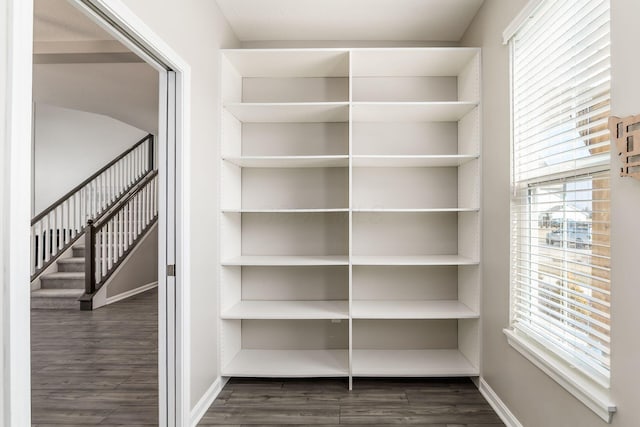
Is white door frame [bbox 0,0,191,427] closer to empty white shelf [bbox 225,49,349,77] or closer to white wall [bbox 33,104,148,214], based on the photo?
empty white shelf [bbox 225,49,349,77]

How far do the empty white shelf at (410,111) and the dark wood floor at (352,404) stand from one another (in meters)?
1.89

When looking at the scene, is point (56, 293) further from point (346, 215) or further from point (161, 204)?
point (346, 215)

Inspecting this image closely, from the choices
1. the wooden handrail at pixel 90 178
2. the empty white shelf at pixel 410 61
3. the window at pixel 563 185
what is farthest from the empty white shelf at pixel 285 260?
the wooden handrail at pixel 90 178

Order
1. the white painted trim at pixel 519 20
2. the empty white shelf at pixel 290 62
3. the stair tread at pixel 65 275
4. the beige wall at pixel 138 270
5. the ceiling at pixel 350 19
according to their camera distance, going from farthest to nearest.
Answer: the beige wall at pixel 138 270 → the stair tread at pixel 65 275 → the empty white shelf at pixel 290 62 → the ceiling at pixel 350 19 → the white painted trim at pixel 519 20

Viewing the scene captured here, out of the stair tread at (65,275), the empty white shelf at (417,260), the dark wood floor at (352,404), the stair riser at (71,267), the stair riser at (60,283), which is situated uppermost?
the empty white shelf at (417,260)

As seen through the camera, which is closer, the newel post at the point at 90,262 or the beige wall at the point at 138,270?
the newel post at the point at 90,262

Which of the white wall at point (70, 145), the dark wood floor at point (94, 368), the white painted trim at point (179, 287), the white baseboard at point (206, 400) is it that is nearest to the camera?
the white painted trim at point (179, 287)

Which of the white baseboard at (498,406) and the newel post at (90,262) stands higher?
the newel post at (90,262)

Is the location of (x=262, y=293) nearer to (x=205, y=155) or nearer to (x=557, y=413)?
(x=205, y=155)

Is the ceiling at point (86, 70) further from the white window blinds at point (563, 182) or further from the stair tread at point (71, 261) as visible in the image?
the white window blinds at point (563, 182)

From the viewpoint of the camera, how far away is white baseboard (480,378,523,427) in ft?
7.48

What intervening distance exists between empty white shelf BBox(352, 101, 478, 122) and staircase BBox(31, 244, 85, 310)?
4270mm

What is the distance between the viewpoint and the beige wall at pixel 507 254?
1356mm

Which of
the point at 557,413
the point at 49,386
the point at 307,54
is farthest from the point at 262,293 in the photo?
the point at 557,413
